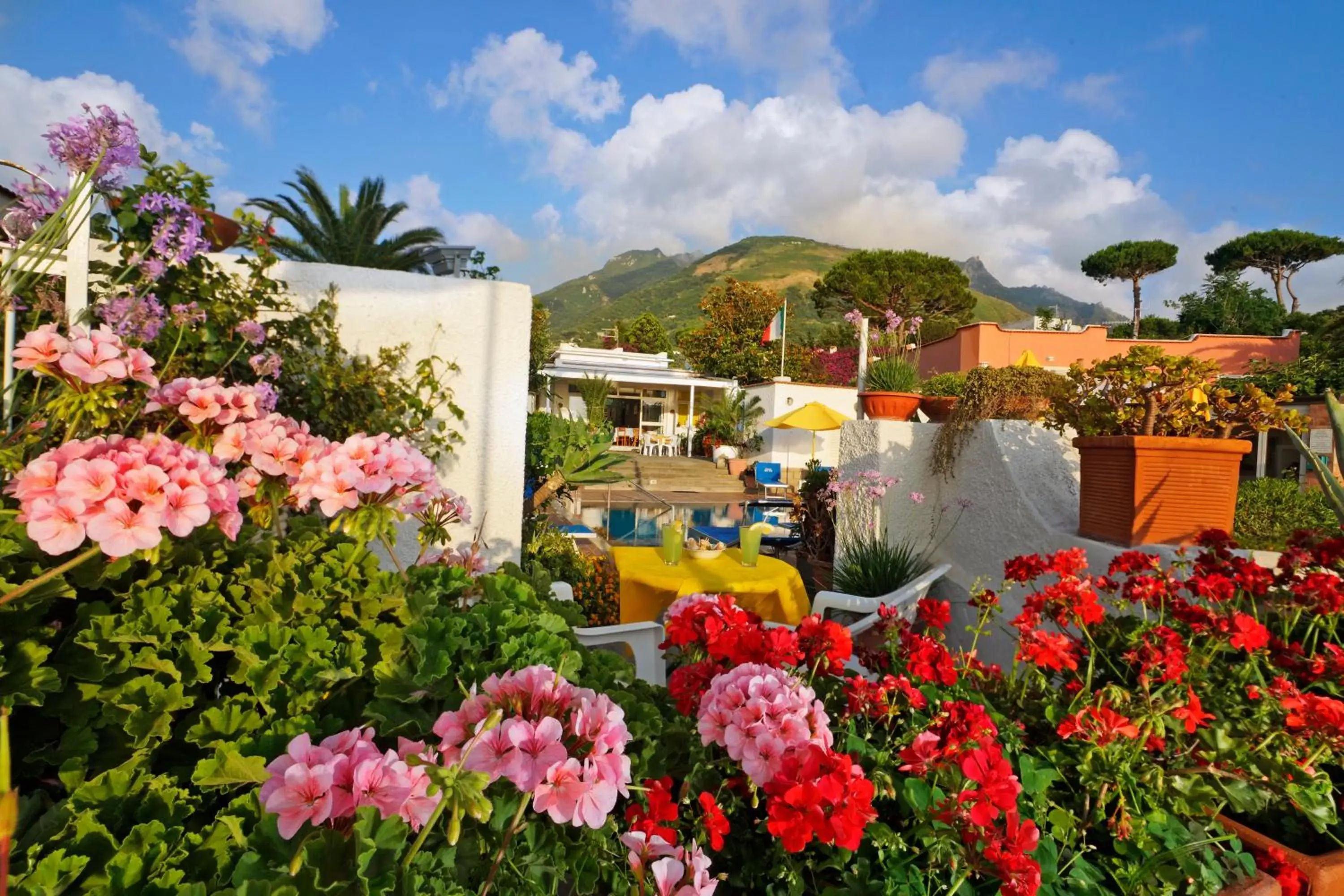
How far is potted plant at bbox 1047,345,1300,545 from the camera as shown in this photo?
256cm

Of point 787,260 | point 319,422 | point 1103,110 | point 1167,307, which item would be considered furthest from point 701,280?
point 319,422

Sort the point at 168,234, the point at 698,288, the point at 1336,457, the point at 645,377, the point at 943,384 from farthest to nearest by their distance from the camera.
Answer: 1. the point at 698,288
2. the point at 645,377
3. the point at 943,384
4. the point at 168,234
5. the point at 1336,457

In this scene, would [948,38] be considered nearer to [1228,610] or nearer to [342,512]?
[1228,610]

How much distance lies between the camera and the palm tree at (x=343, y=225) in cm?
1603

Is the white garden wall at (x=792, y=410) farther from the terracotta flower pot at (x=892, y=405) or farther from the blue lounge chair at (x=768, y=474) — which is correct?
the terracotta flower pot at (x=892, y=405)

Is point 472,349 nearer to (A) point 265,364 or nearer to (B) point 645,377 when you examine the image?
(A) point 265,364

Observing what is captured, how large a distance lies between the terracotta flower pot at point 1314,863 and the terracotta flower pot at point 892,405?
3.70 metres

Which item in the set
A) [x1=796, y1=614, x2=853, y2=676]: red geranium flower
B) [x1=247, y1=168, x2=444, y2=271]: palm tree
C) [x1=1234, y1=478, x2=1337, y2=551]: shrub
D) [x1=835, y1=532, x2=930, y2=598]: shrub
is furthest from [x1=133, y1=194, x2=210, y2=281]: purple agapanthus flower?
[x1=247, y1=168, x2=444, y2=271]: palm tree

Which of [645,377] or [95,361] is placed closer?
[95,361]

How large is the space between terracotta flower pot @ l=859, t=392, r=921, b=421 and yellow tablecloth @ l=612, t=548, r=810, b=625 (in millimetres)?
1602

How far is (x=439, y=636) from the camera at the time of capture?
906 mm

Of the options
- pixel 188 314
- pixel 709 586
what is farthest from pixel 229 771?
pixel 709 586

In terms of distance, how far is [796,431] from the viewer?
18.5 metres

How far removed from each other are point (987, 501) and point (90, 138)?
4.18 metres
